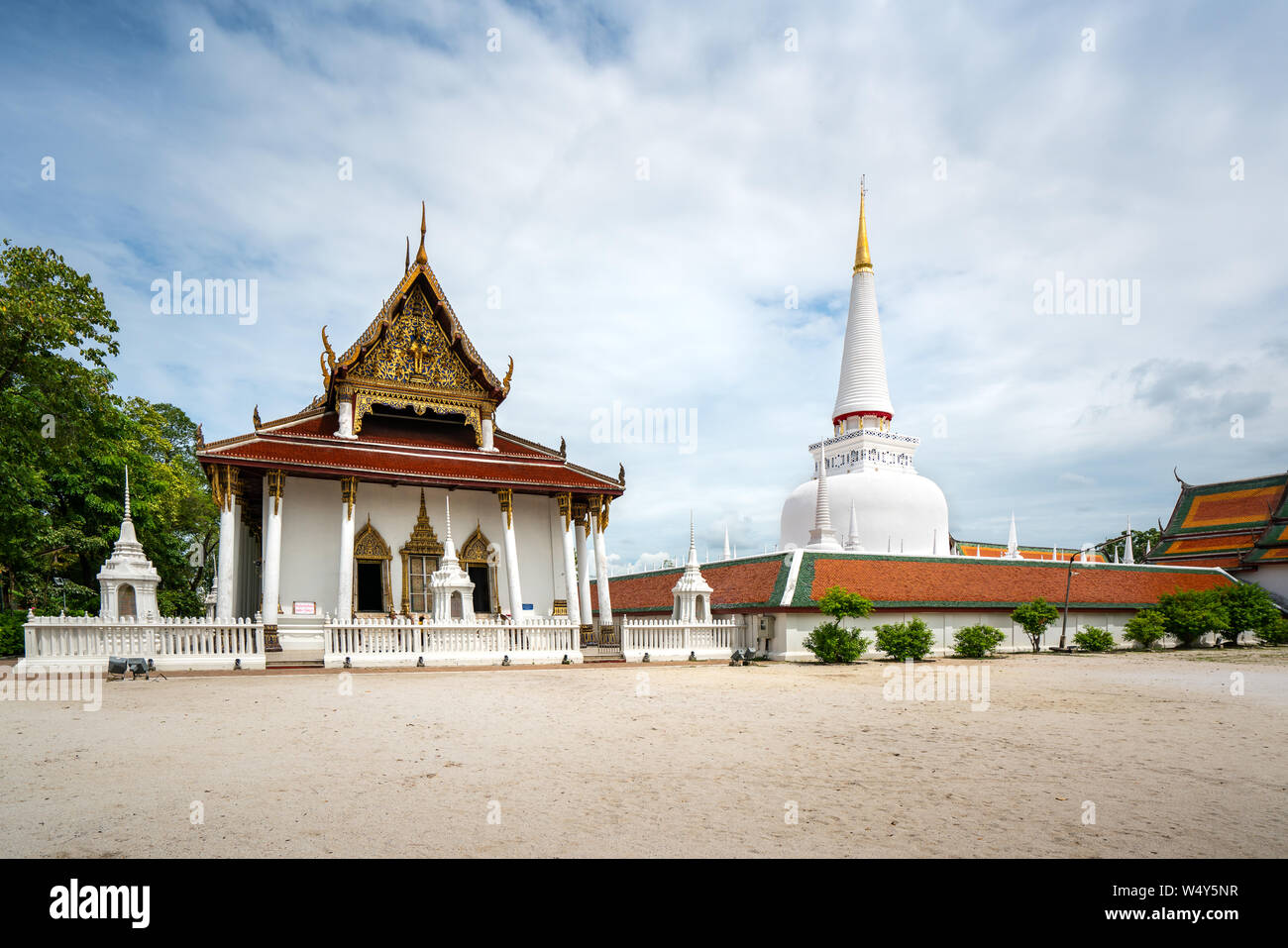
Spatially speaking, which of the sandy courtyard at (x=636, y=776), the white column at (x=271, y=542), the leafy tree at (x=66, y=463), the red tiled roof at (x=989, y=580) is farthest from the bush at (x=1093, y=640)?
the leafy tree at (x=66, y=463)

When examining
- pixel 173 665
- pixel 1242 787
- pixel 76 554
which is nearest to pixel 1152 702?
pixel 1242 787

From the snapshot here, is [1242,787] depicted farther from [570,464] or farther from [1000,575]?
[1000,575]

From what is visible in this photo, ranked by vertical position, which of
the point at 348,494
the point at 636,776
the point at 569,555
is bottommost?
the point at 636,776

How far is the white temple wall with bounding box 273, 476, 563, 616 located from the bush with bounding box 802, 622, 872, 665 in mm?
7707

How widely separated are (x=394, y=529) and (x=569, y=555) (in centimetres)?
484

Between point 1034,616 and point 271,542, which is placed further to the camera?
point 1034,616

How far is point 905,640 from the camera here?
2005cm

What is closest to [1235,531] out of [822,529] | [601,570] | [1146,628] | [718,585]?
[1146,628]

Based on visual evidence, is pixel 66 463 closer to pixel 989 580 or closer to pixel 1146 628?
pixel 989 580

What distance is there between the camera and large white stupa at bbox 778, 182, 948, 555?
1382 inches

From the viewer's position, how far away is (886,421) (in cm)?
3847

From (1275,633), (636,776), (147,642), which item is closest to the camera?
(636,776)
